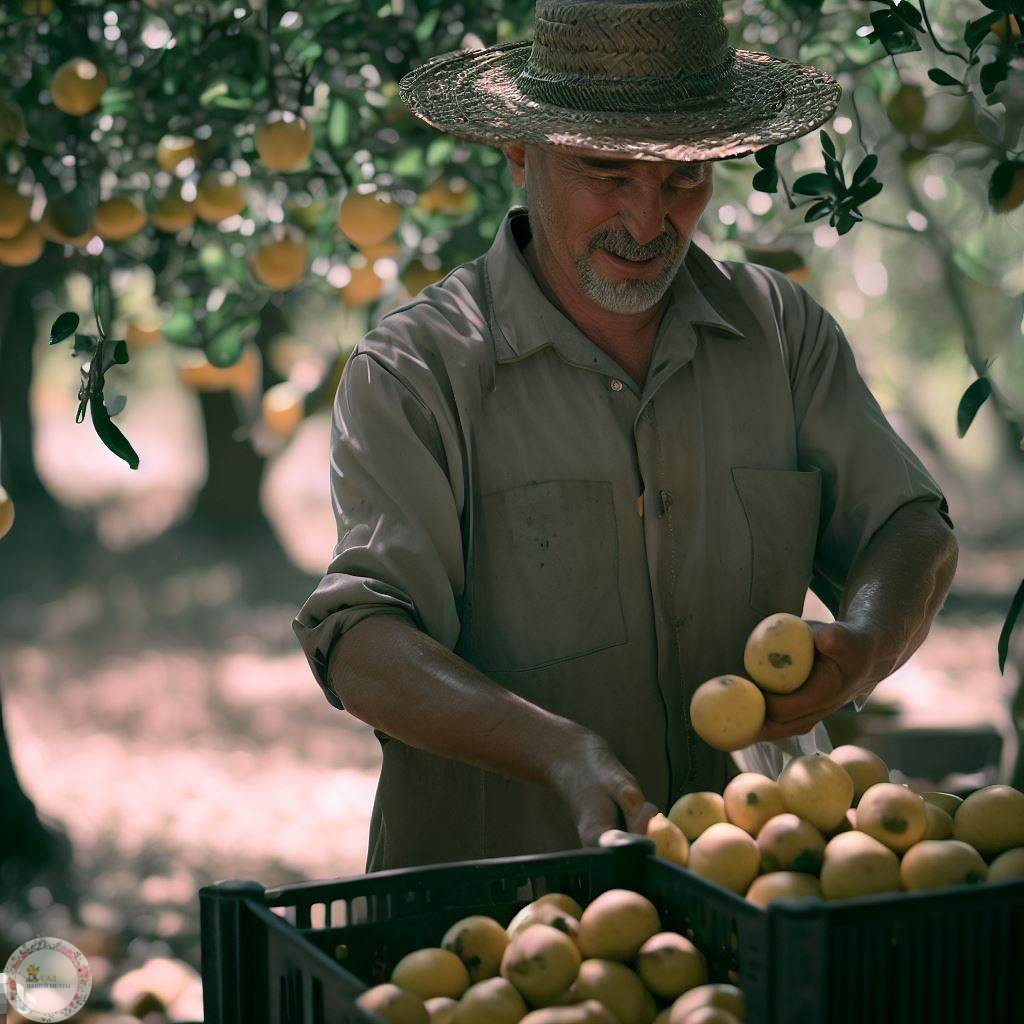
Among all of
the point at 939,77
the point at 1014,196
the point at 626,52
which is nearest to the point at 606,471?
the point at 626,52

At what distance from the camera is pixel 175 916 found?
4934mm

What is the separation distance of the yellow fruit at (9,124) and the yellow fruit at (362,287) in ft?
2.27

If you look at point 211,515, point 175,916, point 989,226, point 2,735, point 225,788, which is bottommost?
point 211,515

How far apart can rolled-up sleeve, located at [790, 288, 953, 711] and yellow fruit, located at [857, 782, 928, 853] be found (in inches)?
23.9

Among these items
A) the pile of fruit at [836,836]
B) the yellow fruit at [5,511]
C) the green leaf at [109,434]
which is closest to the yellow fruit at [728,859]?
the pile of fruit at [836,836]

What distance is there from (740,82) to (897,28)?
240 millimetres

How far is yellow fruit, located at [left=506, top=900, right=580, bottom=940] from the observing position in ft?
4.81

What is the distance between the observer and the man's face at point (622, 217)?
2.00m

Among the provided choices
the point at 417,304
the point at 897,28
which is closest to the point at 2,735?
the point at 417,304

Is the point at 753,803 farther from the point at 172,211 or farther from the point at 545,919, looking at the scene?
the point at 172,211

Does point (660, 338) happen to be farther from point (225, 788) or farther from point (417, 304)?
point (225, 788)

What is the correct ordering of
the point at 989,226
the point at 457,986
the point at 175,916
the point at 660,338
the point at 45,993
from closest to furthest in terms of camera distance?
1. the point at 457,986
2. the point at 660,338
3. the point at 45,993
4. the point at 989,226
5. the point at 175,916

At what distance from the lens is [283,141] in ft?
8.89

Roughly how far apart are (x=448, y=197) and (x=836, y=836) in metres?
1.68
